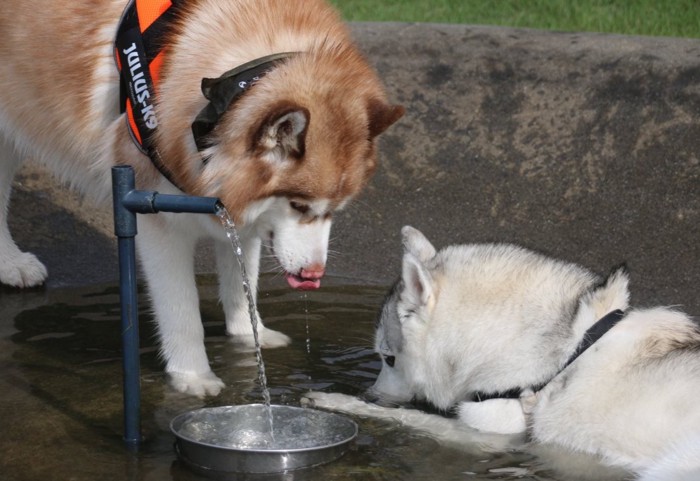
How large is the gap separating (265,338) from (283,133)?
1.55 m

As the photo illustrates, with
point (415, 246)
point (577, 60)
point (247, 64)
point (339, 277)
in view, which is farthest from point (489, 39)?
point (247, 64)

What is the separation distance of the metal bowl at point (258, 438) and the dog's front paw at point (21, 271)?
222 cm

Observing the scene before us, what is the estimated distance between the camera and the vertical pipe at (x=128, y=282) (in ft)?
13.0

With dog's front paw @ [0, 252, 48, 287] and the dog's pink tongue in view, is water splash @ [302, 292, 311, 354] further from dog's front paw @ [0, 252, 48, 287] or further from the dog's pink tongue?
dog's front paw @ [0, 252, 48, 287]

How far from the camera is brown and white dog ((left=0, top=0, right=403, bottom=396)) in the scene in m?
4.21

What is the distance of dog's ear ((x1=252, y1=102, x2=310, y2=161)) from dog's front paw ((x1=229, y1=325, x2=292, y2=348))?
1434 millimetres

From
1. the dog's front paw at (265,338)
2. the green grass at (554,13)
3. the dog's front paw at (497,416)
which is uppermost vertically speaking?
the green grass at (554,13)

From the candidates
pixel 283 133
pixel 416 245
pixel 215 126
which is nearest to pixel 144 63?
pixel 215 126

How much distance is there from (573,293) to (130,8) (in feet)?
7.10

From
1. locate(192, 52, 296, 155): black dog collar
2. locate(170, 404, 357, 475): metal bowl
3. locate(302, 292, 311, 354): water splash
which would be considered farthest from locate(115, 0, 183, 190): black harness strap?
locate(302, 292, 311, 354): water splash

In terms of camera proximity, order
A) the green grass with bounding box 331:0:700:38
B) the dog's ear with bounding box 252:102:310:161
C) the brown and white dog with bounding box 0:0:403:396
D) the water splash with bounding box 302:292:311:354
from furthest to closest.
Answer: the green grass with bounding box 331:0:700:38
the water splash with bounding box 302:292:311:354
the brown and white dog with bounding box 0:0:403:396
the dog's ear with bounding box 252:102:310:161

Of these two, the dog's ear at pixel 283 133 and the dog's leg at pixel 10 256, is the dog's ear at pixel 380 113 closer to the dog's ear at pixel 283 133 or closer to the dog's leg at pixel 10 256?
the dog's ear at pixel 283 133

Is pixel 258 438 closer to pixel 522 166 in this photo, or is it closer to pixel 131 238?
pixel 131 238

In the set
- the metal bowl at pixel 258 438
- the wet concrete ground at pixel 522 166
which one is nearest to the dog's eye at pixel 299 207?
the metal bowl at pixel 258 438
